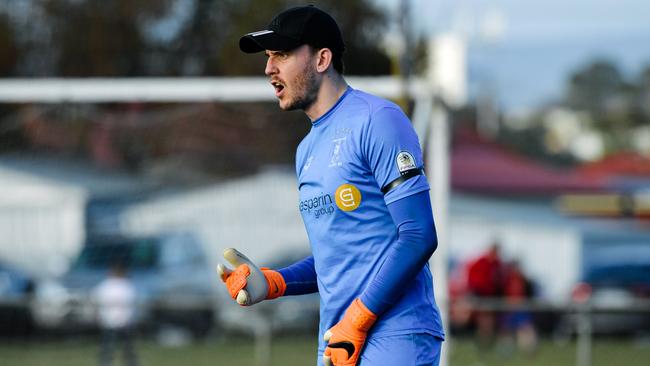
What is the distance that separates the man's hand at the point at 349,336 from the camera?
4.36 m

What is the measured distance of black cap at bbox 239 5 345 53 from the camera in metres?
4.63

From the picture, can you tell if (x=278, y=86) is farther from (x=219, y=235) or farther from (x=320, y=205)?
(x=219, y=235)

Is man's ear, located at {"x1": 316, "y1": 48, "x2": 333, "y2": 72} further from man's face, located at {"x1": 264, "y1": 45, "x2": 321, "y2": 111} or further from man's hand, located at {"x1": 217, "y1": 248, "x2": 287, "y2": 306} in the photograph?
man's hand, located at {"x1": 217, "y1": 248, "x2": 287, "y2": 306}

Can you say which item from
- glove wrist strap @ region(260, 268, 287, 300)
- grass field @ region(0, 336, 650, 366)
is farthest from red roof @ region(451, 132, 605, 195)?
glove wrist strap @ region(260, 268, 287, 300)

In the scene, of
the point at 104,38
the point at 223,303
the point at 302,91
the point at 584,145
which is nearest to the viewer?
the point at 302,91

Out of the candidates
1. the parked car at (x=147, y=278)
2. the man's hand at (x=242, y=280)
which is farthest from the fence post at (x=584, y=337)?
the man's hand at (x=242, y=280)

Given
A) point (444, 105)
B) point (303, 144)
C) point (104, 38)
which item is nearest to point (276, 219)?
point (444, 105)

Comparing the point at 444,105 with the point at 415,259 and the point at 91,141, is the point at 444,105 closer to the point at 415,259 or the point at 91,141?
the point at 91,141

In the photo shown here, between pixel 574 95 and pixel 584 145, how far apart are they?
6.52 ft

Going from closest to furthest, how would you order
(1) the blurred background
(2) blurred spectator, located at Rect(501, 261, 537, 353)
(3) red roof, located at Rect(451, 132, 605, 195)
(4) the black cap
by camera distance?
1. (4) the black cap
2. (1) the blurred background
3. (2) blurred spectator, located at Rect(501, 261, 537, 353)
4. (3) red roof, located at Rect(451, 132, 605, 195)

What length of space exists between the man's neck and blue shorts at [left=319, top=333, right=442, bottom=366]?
0.86 metres

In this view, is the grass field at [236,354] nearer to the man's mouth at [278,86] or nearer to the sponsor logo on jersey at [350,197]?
the man's mouth at [278,86]

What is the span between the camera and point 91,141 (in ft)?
51.9

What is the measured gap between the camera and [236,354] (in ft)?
52.1
